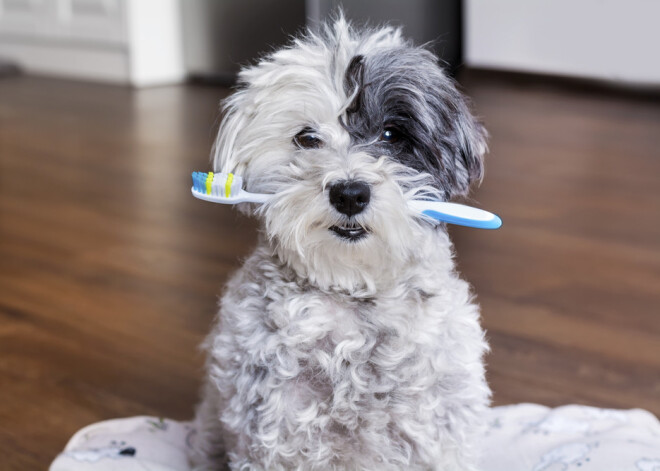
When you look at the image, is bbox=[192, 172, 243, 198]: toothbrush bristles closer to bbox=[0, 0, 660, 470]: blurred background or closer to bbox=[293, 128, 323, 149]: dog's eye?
bbox=[293, 128, 323, 149]: dog's eye

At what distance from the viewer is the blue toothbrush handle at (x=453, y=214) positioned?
3.74 feet

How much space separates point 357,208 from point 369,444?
12.1 inches

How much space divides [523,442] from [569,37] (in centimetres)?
376

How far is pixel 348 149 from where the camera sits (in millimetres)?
1150

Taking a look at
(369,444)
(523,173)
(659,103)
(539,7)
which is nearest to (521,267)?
(523,173)

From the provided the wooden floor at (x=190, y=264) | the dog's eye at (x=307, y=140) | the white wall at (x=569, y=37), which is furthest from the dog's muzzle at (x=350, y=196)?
the white wall at (x=569, y=37)

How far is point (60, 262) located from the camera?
274 centimetres

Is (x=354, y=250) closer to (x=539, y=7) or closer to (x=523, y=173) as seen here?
(x=523, y=173)

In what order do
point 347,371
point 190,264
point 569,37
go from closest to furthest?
point 347,371 < point 190,264 < point 569,37

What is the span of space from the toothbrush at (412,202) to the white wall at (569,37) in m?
3.87

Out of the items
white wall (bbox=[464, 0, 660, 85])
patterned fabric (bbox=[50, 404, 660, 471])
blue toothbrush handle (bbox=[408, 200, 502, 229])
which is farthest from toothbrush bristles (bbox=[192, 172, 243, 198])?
white wall (bbox=[464, 0, 660, 85])

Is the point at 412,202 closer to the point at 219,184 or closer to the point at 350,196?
the point at 350,196

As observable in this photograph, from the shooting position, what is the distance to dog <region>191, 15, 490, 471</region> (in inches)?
44.9

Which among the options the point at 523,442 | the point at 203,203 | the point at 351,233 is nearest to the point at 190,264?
the point at 203,203
